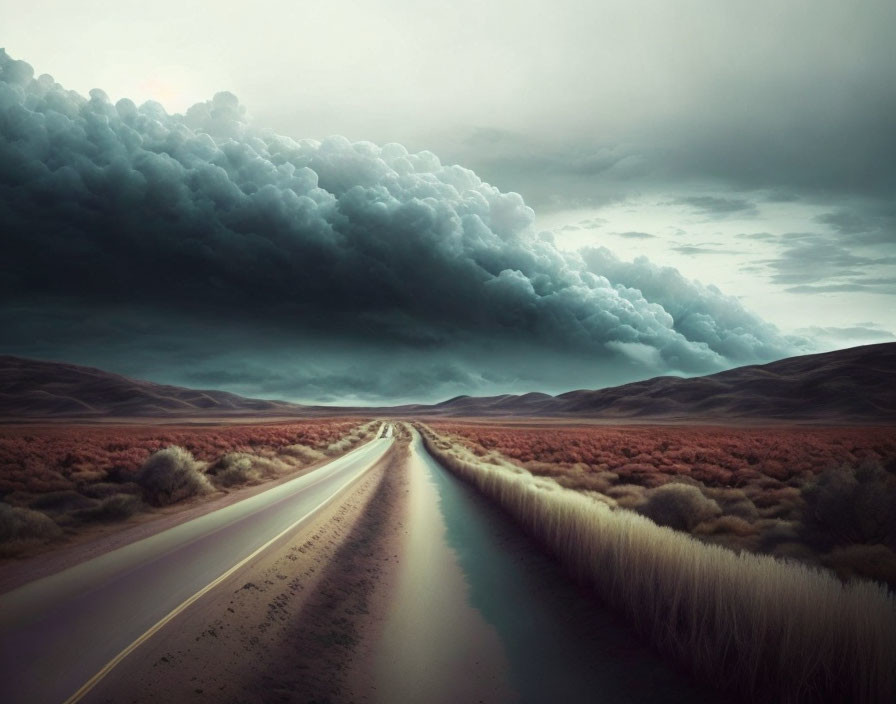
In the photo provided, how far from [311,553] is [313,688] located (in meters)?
5.71

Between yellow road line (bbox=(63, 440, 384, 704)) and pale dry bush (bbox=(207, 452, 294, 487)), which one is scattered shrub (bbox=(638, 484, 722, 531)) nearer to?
yellow road line (bbox=(63, 440, 384, 704))

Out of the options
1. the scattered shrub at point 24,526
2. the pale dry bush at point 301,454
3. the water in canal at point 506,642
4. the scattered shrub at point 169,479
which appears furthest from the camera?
the pale dry bush at point 301,454

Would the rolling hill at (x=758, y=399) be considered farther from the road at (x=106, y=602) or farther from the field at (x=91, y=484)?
the road at (x=106, y=602)

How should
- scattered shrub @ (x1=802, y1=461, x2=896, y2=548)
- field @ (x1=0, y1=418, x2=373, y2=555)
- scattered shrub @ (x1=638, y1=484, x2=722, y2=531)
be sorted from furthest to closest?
scattered shrub @ (x1=638, y1=484, x2=722, y2=531)
field @ (x1=0, y1=418, x2=373, y2=555)
scattered shrub @ (x1=802, y1=461, x2=896, y2=548)

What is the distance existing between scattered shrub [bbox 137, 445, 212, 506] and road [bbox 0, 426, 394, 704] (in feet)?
24.1

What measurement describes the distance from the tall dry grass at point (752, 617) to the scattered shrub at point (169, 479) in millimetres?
16484

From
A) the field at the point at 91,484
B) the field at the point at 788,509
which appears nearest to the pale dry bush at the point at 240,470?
the field at the point at 91,484

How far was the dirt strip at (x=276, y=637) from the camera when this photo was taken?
5.18 meters

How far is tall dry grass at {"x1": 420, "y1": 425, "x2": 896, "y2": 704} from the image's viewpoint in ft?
14.9

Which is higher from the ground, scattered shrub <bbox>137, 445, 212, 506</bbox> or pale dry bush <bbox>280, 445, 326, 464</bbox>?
scattered shrub <bbox>137, 445, 212, 506</bbox>

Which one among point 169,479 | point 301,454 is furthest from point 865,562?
point 301,454

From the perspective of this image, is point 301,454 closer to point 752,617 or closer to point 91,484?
point 91,484

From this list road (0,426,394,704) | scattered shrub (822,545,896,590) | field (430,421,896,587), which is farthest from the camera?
field (430,421,896,587)

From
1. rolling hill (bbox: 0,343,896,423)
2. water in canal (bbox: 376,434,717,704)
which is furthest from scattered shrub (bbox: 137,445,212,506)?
rolling hill (bbox: 0,343,896,423)
